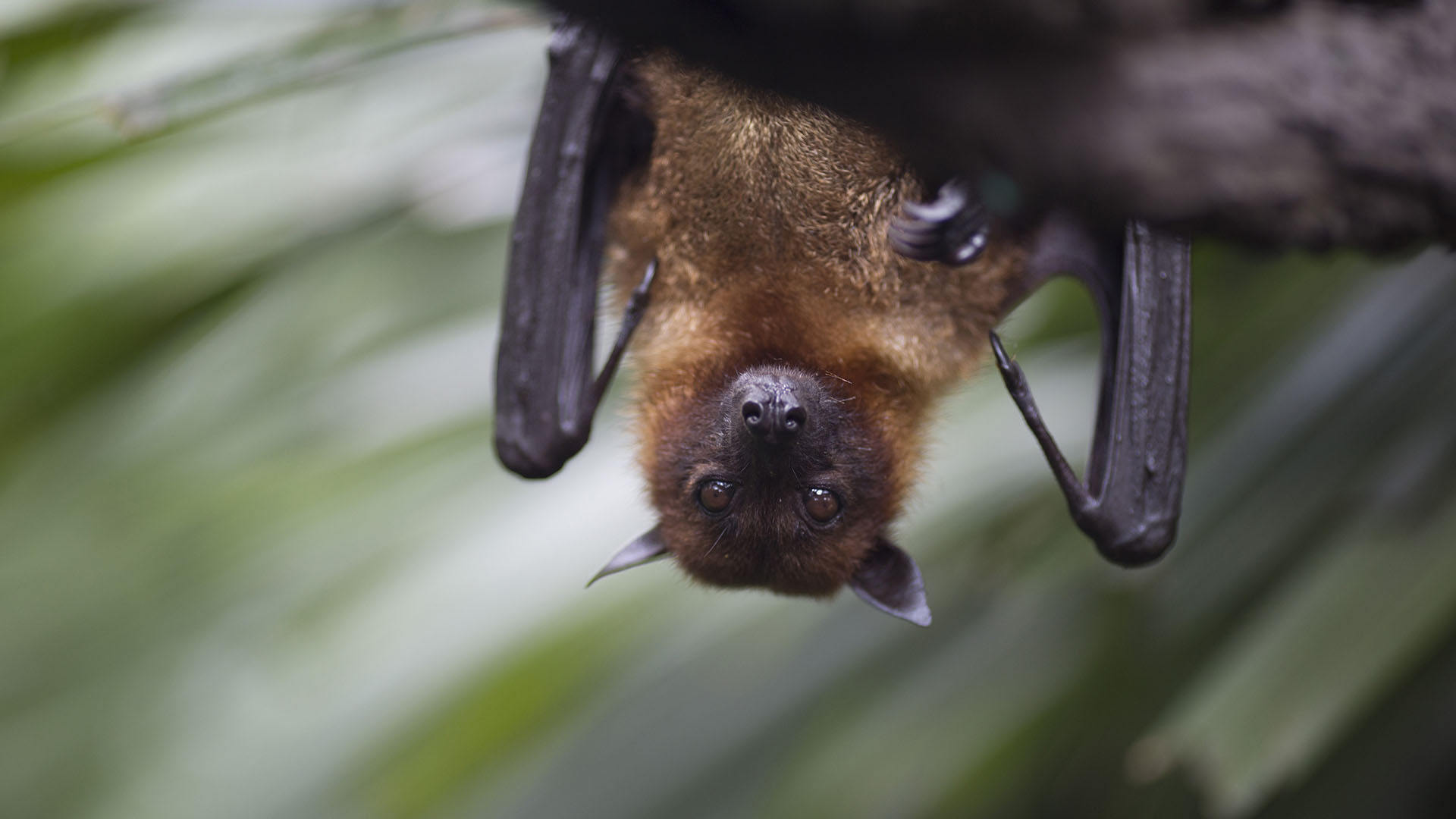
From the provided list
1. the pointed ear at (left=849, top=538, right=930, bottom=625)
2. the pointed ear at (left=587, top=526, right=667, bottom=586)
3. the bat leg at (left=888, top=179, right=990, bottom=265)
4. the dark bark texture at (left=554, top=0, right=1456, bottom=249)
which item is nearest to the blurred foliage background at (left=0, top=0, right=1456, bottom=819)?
the pointed ear at (left=849, top=538, right=930, bottom=625)

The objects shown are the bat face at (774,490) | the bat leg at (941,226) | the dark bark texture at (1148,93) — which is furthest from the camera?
the bat face at (774,490)

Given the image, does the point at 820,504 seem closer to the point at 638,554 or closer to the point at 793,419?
the point at 793,419

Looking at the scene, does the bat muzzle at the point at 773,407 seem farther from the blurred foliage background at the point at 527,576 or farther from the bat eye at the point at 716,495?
the blurred foliage background at the point at 527,576

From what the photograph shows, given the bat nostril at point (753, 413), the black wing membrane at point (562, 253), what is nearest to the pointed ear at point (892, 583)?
the bat nostril at point (753, 413)

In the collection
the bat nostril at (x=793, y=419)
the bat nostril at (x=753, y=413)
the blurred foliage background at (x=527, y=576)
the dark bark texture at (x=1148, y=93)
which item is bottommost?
the blurred foliage background at (x=527, y=576)

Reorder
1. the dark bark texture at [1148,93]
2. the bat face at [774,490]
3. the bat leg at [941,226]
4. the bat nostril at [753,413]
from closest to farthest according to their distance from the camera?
the dark bark texture at [1148,93], the bat leg at [941,226], the bat nostril at [753,413], the bat face at [774,490]

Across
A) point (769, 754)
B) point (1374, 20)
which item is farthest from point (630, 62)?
point (1374, 20)

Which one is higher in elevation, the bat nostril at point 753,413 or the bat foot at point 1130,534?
the bat nostril at point 753,413

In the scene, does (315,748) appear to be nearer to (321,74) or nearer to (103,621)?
(103,621)
